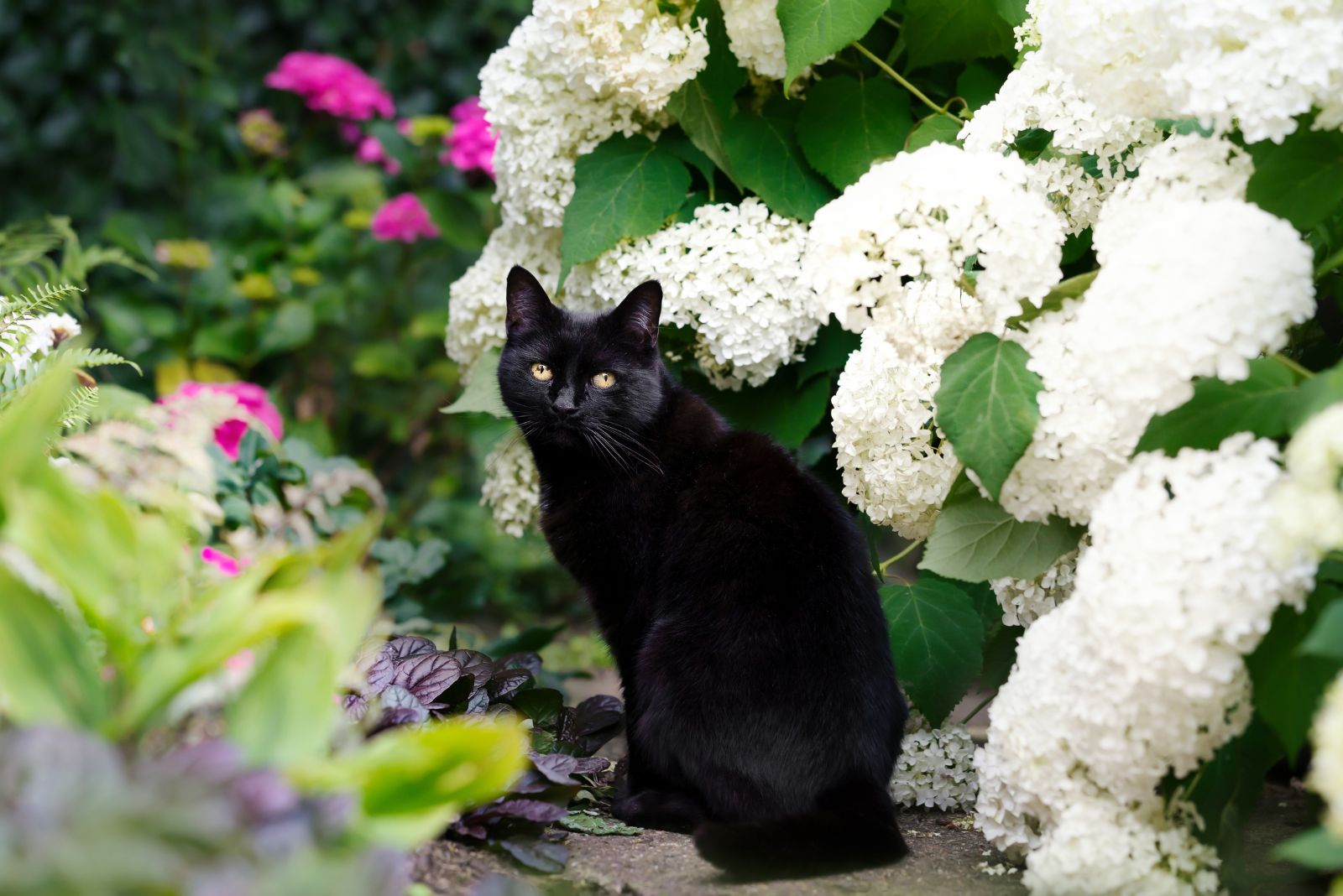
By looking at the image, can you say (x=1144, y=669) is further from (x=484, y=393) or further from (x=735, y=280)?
(x=484, y=393)

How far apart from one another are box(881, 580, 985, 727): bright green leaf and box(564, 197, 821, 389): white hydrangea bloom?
608mm

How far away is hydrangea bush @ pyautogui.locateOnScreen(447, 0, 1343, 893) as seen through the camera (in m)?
1.52

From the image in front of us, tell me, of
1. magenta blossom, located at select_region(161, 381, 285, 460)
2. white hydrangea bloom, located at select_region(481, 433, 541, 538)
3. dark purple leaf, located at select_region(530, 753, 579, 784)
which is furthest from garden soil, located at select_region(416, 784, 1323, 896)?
magenta blossom, located at select_region(161, 381, 285, 460)

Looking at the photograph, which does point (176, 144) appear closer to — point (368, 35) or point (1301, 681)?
point (368, 35)

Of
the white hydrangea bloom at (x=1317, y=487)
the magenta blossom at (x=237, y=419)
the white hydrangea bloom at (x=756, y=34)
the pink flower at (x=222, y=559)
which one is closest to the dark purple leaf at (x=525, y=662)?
the pink flower at (x=222, y=559)

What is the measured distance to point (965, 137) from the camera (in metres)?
2.29

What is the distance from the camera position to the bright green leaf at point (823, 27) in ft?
7.63

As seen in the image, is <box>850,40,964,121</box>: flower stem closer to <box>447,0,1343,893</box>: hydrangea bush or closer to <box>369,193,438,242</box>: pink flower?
<box>447,0,1343,893</box>: hydrangea bush

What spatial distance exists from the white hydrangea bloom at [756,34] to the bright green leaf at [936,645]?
1148 millimetres

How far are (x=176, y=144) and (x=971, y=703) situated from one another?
354cm

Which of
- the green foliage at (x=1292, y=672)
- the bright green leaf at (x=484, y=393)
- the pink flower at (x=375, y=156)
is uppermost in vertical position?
the pink flower at (x=375, y=156)

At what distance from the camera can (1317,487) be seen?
4.17 feet

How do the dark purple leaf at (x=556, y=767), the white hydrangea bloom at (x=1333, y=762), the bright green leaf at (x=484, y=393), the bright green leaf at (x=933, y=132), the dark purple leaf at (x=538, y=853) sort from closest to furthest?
the white hydrangea bloom at (x=1333, y=762) < the dark purple leaf at (x=538, y=853) < the dark purple leaf at (x=556, y=767) < the bright green leaf at (x=933, y=132) < the bright green leaf at (x=484, y=393)

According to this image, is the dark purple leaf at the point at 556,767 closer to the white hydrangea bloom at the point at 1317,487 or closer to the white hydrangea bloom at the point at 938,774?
the white hydrangea bloom at the point at 938,774
